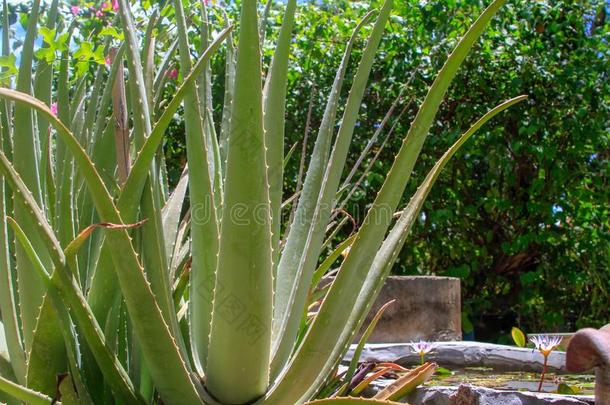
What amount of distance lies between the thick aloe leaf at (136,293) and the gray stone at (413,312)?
211 cm

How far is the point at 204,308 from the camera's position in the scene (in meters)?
0.92

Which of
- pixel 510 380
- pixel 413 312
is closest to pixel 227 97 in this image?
pixel 510 380

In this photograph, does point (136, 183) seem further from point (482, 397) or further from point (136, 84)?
point (482, 397)

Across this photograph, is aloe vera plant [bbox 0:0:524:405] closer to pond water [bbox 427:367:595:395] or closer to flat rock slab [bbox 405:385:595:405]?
flat rock slab [bbox 405:385:595:405]

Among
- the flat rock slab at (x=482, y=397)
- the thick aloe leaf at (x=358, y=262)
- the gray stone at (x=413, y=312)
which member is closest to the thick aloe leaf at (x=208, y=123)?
the thick aloe leaf at (x=358, y=262)

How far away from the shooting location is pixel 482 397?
1.32 meters

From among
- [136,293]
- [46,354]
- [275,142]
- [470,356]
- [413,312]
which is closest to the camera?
[136,293]

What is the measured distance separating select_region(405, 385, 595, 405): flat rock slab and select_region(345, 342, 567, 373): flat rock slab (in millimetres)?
838

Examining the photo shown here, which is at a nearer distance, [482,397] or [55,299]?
[55,299]

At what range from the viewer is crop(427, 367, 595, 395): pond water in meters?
1.98

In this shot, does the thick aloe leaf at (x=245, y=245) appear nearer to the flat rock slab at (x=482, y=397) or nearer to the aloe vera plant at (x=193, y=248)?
the aloe vera plant at (x=193, y=248)

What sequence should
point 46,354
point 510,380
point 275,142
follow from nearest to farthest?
point 46,354 < point 275,142 < point 510,380

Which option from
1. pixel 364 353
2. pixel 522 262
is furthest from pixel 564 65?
pixel 364 353

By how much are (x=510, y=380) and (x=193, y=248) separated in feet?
4.82
